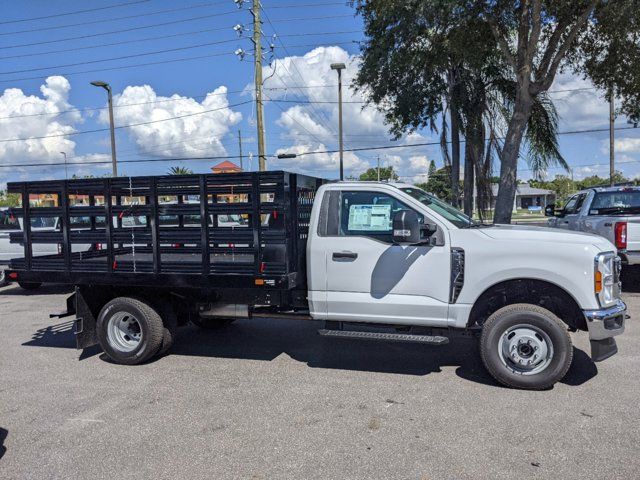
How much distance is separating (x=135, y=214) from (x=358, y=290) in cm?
268

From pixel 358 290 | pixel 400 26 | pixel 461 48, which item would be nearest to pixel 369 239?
pixel 358 290

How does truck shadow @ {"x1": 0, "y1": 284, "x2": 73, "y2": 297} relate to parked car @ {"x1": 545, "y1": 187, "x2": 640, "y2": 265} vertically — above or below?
below

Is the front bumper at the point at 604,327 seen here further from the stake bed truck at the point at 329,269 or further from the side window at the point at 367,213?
the side window at the point at 367,213

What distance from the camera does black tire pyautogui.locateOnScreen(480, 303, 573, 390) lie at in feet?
16.2

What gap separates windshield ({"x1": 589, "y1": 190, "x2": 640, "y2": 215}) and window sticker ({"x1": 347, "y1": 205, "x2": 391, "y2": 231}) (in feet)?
20.6

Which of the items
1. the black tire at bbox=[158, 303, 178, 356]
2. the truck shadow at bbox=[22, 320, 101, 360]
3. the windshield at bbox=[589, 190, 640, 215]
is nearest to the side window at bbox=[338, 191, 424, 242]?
the black tire at bbox=[158, 303, 178, 356]

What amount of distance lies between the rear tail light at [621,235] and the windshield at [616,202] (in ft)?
4.05

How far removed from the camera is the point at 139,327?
6254mm

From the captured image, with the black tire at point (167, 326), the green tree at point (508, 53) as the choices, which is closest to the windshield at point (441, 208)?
the black tire at point (167, 326)

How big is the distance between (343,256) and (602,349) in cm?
266

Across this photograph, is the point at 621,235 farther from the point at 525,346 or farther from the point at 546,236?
the point at 525,346

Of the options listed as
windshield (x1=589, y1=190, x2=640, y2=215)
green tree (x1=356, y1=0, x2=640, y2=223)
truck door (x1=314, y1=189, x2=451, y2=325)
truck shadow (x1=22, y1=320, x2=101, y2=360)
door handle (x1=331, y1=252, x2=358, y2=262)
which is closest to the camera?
truck door (x1=314, y1=189, x2=451, y2=325)

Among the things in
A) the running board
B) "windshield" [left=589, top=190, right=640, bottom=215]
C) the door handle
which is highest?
"windshield" [left=589, top=190, right=640, bottom=215]

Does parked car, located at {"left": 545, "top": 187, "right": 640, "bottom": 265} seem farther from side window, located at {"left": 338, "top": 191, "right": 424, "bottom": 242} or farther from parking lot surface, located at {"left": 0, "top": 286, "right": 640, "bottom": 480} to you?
side window, located at {"left": 338, "top": 191, "right": 424, "bottom": 242}
